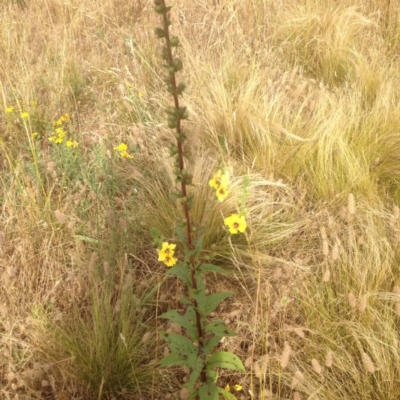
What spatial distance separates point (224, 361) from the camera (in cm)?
134

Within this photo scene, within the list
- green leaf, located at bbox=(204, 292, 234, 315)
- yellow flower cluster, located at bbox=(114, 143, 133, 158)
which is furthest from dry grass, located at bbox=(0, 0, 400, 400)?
green leaf, located at bbox=(204, 292, 234, 315)

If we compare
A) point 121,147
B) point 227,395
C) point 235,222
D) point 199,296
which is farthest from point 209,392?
point 121,147

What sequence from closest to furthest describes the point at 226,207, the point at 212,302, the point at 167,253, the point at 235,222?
the point at 212,302 → the point at 167,253 → the point at 235,222 → the point at 226,207

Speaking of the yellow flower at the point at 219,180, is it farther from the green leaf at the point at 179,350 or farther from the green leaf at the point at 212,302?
the green leaf at the point at 179,350

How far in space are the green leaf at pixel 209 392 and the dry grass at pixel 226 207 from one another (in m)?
0.11

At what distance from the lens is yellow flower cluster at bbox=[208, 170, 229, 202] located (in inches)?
56.7

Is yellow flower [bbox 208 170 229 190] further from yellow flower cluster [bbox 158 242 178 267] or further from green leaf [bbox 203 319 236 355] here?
green leaf [bbox 203 319 236 355]

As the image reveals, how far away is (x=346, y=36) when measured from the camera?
321 cm

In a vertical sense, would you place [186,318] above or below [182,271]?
below

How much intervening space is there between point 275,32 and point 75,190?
6.96 ft

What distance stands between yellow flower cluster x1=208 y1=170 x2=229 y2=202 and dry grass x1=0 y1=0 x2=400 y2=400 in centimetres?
19

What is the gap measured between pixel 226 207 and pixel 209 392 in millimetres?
917

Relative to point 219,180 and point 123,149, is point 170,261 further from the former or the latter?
point 123,149

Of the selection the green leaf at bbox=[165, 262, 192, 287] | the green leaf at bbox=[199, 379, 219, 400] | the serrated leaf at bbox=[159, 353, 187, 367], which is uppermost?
the green leaf at bbox=[165, 262, 192, 287]
